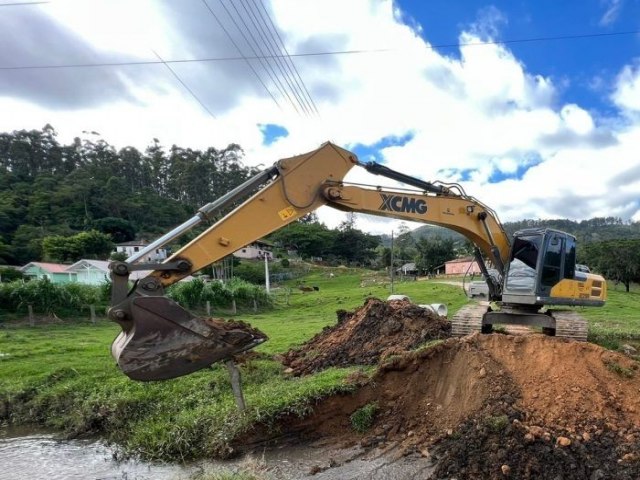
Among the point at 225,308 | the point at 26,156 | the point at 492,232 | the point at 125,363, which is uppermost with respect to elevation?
the point at 26,156

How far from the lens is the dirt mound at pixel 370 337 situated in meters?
8.56

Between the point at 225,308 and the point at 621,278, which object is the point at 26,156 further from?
the point at 621,278

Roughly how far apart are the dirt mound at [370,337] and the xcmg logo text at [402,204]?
2.37 m

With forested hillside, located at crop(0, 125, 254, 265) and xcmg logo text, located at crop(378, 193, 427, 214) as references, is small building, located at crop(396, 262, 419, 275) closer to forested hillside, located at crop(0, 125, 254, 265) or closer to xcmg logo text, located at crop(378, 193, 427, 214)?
forested hillside, located at crop(0, 125, 254, 265)

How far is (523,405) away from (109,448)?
5.72 meters

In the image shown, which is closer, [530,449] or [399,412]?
[530,449]

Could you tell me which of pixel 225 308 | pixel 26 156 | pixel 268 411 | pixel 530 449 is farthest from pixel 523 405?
pixel 26 156

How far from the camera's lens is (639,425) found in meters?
5.51

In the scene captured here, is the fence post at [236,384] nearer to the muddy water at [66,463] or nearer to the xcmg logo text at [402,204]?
the muddy water at [66,463]

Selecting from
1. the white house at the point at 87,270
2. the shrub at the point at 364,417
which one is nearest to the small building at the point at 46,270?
the white house at the point at 87,270

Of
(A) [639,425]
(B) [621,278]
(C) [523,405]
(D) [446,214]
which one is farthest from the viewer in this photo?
(B) [621,278]

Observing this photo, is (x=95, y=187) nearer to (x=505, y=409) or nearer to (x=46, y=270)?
(x=46, y=270)

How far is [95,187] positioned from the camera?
72750 millimetres

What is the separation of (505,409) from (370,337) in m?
3.80
